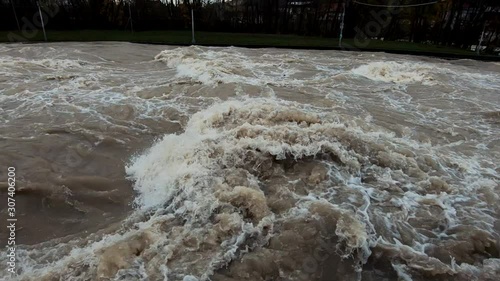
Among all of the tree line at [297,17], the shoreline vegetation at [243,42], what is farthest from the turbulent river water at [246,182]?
the tree line at [297,17]

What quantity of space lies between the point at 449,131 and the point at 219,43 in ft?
33.7

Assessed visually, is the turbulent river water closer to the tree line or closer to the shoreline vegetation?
the shoreline vegetation

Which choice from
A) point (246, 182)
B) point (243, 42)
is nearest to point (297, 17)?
point (243, 42)

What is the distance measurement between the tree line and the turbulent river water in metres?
10.2

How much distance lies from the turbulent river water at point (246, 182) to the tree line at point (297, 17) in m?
10.2

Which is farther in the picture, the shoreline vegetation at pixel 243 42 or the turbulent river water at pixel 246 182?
the shoreline vegetation at pixel 243 42

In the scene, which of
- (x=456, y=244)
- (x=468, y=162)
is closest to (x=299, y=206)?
(x=456, y=244)

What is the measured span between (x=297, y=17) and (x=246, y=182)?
15.8 m

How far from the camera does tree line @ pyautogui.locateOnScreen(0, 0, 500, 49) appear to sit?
15.8 meters

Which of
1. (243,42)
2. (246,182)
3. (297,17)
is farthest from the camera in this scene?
(297,17)

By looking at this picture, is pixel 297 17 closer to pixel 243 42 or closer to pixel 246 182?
pixel 243 42

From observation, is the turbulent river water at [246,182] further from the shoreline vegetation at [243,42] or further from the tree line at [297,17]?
the tree line at [297,17]

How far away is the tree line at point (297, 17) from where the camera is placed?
51.8 ft

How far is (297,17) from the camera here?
59.6ft
